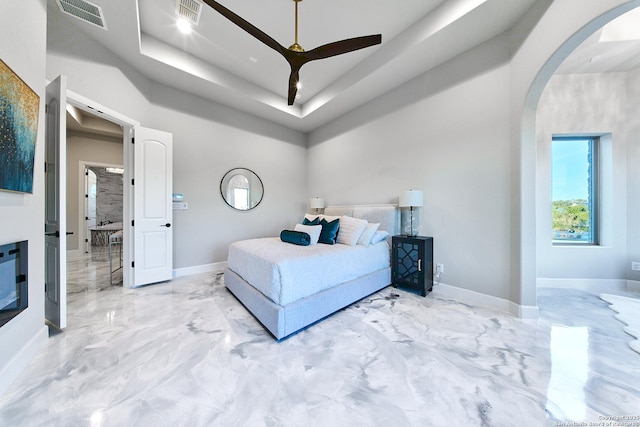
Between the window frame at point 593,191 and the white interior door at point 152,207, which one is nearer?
the white interior door at point 152,207

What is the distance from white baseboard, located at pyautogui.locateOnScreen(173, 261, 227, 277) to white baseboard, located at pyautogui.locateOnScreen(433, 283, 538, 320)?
3.68 meters

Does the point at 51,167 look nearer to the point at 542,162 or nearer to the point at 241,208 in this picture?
the point at 241,208

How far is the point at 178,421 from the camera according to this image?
1.19 metres

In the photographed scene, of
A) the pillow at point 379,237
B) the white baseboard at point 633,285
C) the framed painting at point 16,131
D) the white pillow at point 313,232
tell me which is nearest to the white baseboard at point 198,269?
the white pillow at point 313,232

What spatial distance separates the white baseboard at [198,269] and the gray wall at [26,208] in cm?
190

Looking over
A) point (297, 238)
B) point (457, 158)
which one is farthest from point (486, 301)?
→ point (297, 238)

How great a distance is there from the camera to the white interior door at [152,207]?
3195 mm

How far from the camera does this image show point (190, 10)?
2488 mm

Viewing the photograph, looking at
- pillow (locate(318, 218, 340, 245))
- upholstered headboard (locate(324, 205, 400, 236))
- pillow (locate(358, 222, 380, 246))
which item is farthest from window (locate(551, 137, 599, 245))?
pillow (locate(318, 218, 340, 245))

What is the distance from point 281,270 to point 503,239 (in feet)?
8.20

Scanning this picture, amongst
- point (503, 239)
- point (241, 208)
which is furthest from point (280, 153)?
point (503, 239)

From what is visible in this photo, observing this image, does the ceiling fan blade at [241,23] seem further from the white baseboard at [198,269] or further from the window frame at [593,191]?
the window frame at [593,191]

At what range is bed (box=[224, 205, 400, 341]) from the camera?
2008mm

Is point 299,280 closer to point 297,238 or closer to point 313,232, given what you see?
point 297,238
